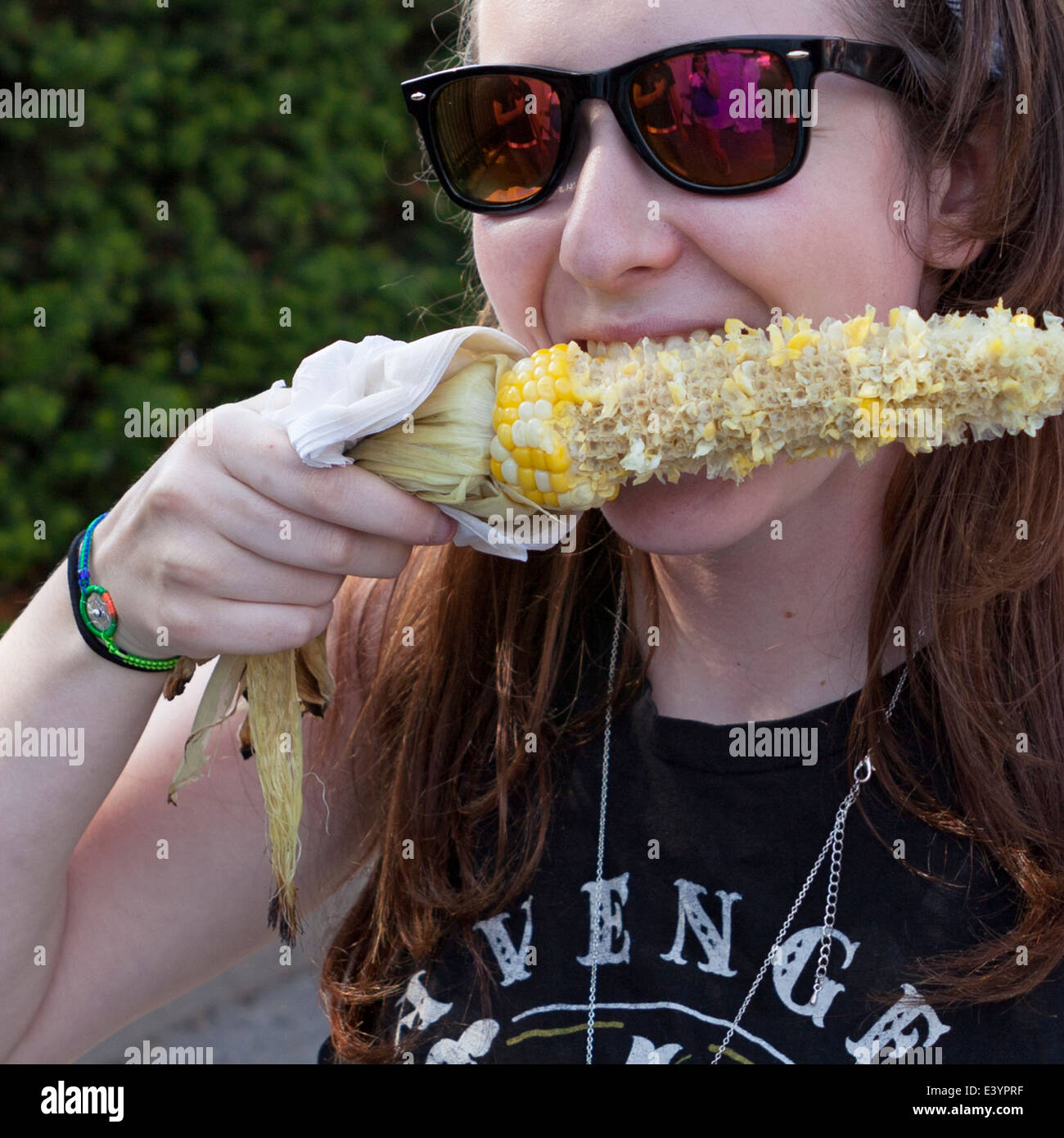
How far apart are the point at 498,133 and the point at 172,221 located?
10.8ft

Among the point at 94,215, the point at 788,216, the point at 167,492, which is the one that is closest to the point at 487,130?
the point at 788,216

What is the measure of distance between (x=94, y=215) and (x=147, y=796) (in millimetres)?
3147

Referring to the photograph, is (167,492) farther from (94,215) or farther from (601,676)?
(94,215)

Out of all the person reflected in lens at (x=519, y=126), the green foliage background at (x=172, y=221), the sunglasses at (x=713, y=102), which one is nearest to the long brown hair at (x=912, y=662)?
the sunglasses at (x=713, y=102)

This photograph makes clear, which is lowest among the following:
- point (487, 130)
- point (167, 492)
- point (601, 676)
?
point (601, 676)

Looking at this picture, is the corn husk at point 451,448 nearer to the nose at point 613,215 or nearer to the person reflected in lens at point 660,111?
the nose at point 613,215

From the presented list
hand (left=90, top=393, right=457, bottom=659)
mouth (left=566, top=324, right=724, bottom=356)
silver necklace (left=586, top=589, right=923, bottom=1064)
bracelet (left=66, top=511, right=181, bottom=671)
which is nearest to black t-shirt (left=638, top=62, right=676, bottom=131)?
mouth (left=566, top=324, right=724, bottom=356)
